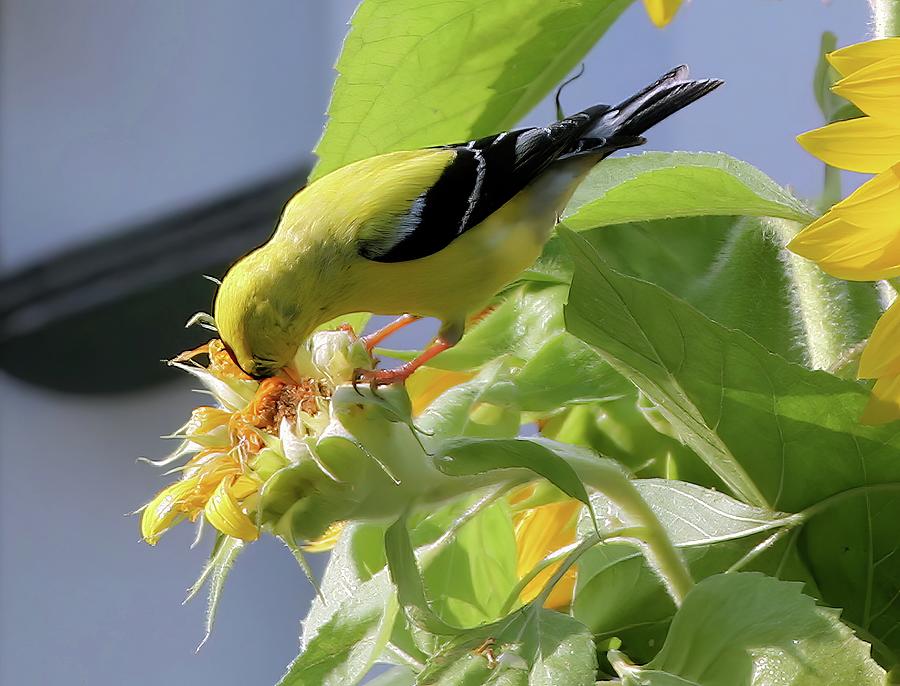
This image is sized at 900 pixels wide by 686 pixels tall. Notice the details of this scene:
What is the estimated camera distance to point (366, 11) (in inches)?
11.0

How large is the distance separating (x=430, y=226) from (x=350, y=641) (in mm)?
141

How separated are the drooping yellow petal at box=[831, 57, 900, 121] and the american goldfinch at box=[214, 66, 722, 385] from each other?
0.32 feet

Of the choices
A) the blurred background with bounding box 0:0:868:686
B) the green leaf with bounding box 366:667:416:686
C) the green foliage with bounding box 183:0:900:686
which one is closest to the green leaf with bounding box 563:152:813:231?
the green foliage with bounding box 183:0:900:686

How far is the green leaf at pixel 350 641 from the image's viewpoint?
238 millimetres

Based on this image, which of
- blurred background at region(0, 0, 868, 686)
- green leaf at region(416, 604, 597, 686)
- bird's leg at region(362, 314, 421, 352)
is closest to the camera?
green leaf at region(416, 604, 597, 686)

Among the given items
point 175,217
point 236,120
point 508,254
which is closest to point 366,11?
point 508,254

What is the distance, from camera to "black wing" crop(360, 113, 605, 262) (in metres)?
0.32

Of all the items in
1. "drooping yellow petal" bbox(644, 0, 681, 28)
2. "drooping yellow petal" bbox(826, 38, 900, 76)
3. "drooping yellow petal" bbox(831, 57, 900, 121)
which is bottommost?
"drooping yellow petal" bbox(831, 57, 900, 121)

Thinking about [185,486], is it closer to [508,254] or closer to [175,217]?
[508,254]

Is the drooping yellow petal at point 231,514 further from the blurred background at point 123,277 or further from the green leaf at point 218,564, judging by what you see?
the blurred background at point 123,277

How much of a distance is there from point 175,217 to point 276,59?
308mm

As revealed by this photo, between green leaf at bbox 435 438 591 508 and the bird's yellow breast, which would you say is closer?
green leaf at bbox 435 438 591 508

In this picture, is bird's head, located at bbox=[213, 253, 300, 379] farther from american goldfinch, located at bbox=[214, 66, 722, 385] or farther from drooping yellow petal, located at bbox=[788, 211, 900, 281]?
drooping yellow petal, located at bbox=[788, 211, 900, 281]

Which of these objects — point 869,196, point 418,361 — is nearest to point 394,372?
point 418,361
